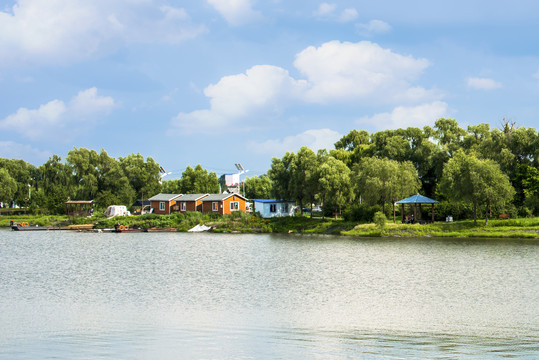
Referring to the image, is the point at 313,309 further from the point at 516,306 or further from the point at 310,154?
the point at 310,154

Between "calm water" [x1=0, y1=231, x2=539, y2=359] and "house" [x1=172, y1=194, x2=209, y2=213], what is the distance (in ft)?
151

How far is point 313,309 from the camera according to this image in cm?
2066

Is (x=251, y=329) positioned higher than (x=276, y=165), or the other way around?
(x=276, y=165)

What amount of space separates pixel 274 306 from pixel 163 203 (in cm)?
7194

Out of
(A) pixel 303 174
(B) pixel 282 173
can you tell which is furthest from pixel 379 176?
(B) pixel 282 173

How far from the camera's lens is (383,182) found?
205 ft

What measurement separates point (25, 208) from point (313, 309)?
101 m

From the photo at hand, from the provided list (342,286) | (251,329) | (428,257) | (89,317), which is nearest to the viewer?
(251,329)

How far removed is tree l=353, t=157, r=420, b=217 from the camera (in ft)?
203

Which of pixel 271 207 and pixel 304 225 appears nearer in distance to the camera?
pixel 304 225

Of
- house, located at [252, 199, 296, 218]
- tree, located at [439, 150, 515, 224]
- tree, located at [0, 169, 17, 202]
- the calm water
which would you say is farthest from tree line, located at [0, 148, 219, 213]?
the calm water

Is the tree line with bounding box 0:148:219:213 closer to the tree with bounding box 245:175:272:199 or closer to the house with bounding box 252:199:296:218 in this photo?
the tree with bounding box 245:175:272:199

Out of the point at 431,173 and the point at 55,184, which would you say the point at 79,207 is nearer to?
the point at 55,184

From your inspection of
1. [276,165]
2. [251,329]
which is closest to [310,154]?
[276,165]
